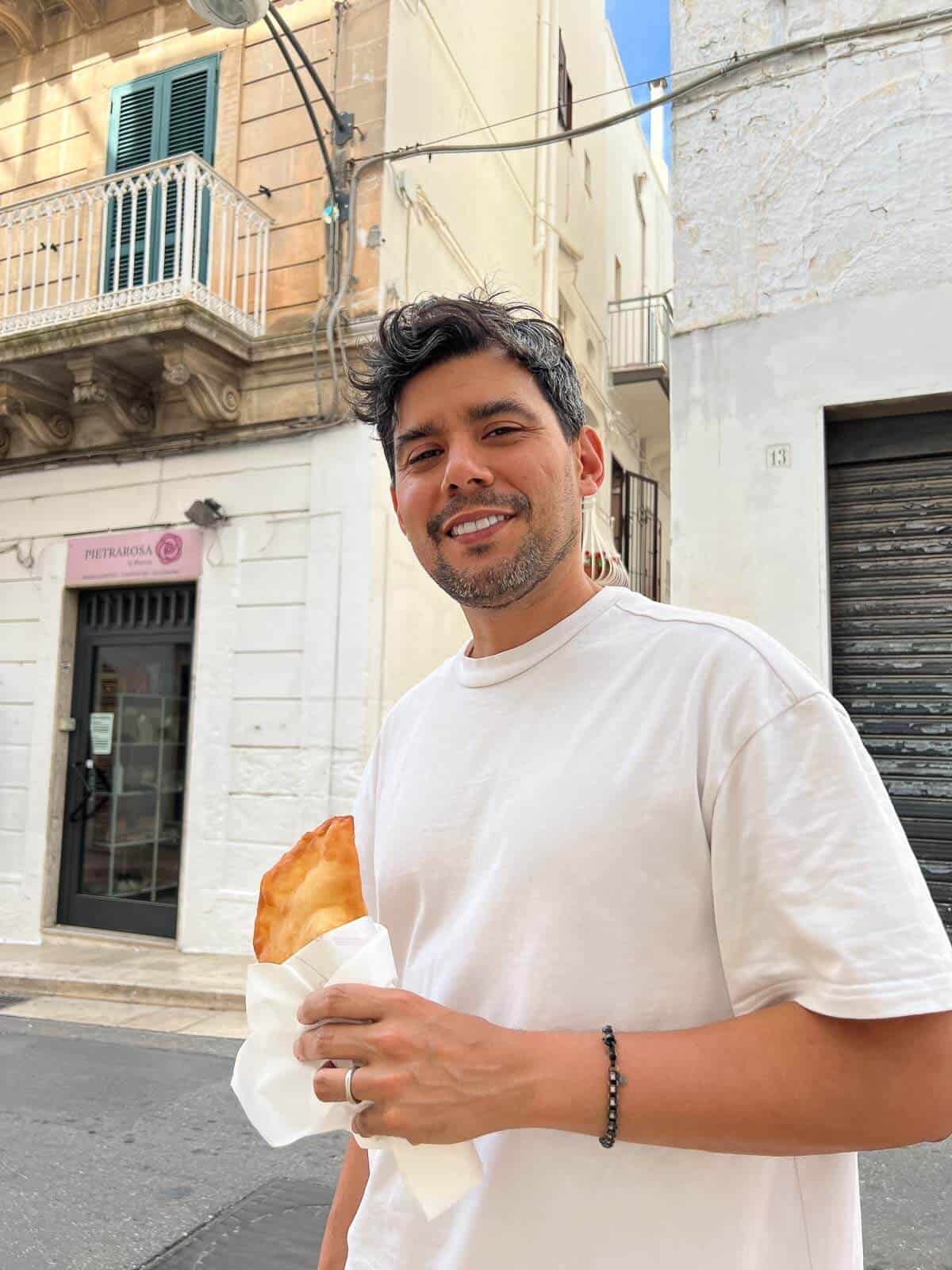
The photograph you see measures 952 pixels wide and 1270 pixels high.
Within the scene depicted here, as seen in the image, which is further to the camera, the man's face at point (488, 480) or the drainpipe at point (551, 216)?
the drainpipe at point (551, 216)

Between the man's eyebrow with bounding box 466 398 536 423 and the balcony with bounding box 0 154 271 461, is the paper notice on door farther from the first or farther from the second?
the man's eyebrow with bounding box 466 398 536 423

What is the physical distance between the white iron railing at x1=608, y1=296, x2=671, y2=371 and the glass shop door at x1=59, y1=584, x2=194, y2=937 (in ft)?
31.7

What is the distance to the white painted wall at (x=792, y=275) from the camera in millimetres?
5961

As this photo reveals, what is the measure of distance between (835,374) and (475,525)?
17.9 feet

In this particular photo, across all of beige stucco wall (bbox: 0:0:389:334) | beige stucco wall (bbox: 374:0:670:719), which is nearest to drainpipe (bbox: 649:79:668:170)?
beige stucco wall (bbox: 374:0:670:719)

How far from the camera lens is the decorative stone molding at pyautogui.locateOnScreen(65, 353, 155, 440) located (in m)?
8.91

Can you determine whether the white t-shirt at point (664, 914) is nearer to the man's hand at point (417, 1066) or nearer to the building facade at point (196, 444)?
the man's hand at point (417, 1066)

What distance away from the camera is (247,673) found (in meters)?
8.66

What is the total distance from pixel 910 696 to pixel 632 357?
12284 millimetres

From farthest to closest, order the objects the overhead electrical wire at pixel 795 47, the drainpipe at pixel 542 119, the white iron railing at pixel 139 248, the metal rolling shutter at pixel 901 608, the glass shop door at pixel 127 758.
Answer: the drainpipe at pixel 542 119, the glass shop door at pixel 127 758, the white iron railing at pixel 139 248, the overhead electrical wire at pixel 795 47, the metal rolling shutter at pixel 901 608

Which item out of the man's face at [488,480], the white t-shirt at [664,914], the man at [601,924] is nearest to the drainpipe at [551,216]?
the man's face at [488,480]

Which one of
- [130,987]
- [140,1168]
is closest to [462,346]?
[140,1168]

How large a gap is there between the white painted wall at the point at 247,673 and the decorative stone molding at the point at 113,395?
41 cm

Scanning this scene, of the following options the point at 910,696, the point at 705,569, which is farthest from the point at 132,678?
the point at 910,696
